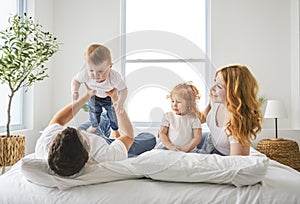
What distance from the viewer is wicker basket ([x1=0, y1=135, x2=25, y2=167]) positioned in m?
2.76

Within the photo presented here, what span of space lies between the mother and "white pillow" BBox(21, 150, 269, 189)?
0.07 m

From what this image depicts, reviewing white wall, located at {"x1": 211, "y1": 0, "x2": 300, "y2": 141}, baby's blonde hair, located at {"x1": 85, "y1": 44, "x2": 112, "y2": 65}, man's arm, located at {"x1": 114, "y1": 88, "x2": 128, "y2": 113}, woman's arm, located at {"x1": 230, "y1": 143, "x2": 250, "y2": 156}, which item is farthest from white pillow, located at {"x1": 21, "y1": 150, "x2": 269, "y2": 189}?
white wall, located at {"x1": 211, "y1": 0, "x2": 300, "y2": 141}

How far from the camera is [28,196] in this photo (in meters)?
1.57

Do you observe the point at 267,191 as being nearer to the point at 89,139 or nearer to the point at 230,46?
the point at 89,139

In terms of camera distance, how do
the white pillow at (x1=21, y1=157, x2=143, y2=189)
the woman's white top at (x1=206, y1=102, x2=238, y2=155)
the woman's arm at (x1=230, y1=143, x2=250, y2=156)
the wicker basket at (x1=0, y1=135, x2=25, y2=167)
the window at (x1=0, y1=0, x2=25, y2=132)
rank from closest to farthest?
the woman's white top at (x1=206, y1=102, x2=238, y2=155) → the white pillow at (x1=21, y1=157, x2=143, y2=189) → the woman's arm at (x1=230, y1=143, x2=250, y2=156) → the wicker basket at (x1=0, y1=135, x2=25, y2=167) → the window at (x1=0, y1=0, x2=25, y2=132)

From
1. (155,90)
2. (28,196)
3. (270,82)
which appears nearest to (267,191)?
(155,90)

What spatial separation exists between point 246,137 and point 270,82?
2.63 meters

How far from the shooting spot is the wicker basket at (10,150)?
9.07 ft

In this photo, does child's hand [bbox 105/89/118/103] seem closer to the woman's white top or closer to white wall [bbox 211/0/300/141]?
the woman's white top

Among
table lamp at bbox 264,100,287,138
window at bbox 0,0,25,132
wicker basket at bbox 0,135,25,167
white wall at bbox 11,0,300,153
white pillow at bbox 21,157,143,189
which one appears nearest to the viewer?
white pillow at bbox 21,157,143,189

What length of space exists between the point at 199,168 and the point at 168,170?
0.13 meters

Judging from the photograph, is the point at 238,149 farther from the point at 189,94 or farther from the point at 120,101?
the point at 120,101

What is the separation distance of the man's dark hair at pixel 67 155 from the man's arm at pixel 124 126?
0.23 meters

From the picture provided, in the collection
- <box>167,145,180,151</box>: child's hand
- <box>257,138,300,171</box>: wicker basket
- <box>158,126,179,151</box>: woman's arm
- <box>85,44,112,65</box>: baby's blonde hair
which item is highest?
<box>85,44,112,65</box>: baby's blonde hair
